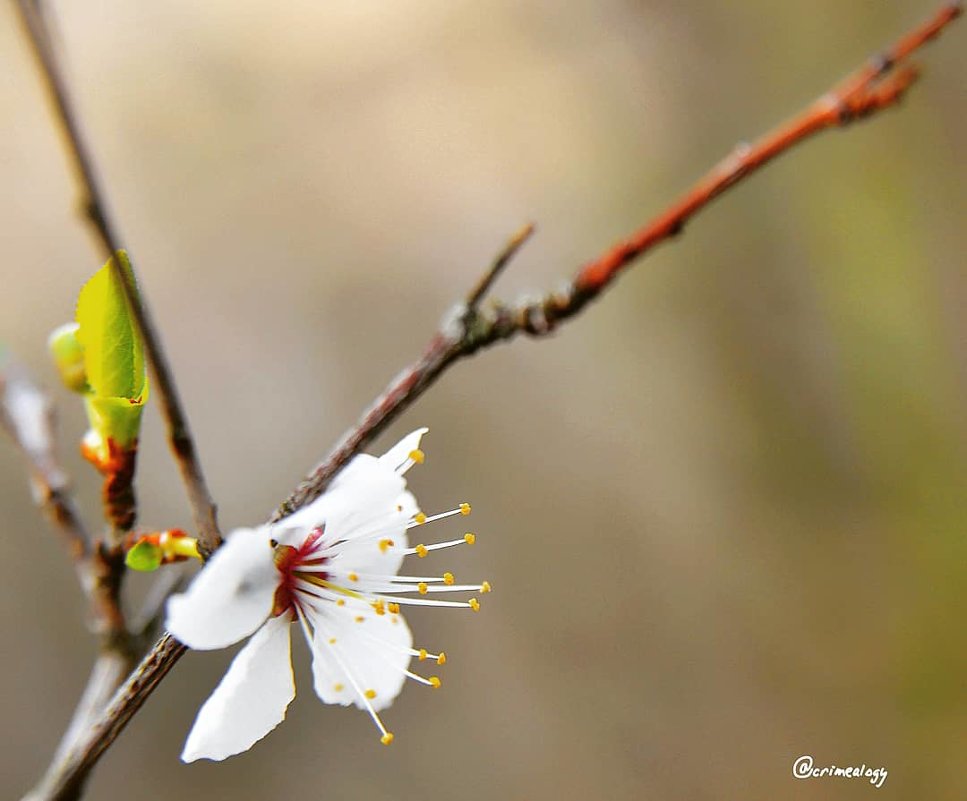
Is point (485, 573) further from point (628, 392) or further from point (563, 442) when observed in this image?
point (628, 392)

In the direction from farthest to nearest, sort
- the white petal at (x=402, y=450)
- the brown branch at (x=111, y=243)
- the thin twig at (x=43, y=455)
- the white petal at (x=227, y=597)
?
the thin twig at (x=43, y=455)
the white petal at (x=402, y=450)
the white petal at (x=227, y=597)
the brown branch at (x=111, y=243)

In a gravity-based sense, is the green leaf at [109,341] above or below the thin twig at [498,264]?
above

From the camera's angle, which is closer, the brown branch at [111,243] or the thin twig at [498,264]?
the brown branch at [111,243]

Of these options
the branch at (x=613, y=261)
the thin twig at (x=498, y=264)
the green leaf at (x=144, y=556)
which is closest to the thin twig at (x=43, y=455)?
the green leaf at (x=144, y=556)

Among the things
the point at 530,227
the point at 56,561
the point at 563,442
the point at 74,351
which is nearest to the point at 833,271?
the point at 563,442

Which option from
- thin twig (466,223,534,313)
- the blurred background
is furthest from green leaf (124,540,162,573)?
the blurred background

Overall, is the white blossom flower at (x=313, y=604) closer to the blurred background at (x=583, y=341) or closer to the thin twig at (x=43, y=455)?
the thin twig at (x=43, y=455)

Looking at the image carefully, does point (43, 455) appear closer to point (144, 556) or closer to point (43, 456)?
point (43, 456)
